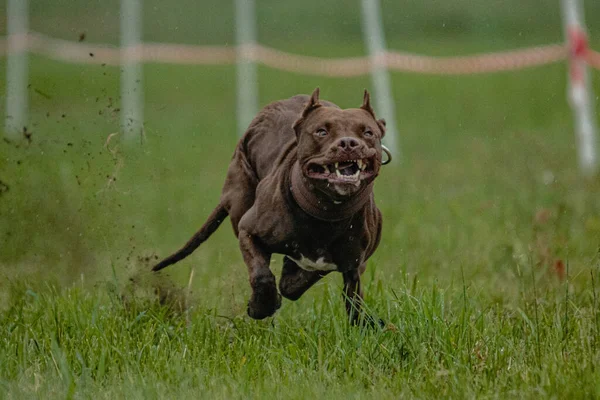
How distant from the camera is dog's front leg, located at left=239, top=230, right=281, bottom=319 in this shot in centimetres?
496

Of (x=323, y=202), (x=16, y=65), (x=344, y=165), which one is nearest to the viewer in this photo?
(x=344, y=165)

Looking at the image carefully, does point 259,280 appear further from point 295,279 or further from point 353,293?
point 353,293

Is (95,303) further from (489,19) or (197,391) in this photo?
(489,19)

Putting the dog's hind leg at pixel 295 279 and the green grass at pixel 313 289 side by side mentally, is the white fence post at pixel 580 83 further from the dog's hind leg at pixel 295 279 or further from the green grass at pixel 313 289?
the dog's hind leg at pixel 295 279

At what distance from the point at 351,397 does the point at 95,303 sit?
176 centimetres

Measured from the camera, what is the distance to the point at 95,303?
5363mm

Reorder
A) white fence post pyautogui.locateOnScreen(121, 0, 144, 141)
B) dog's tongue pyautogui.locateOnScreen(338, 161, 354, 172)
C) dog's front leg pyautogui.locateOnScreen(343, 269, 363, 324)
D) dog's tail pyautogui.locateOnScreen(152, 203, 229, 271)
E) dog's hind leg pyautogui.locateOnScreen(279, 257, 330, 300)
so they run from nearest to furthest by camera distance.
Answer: dog's tongue pyautogui.locateOnScreen(338, 161, 354, 172)
dog's front leg pyautogui.locateOnScreen(343, 269, 363, 324)
dog's hind leg pyautogui.locateOnScreen(279, 257, 330, 300)
dog's tail pyautogui.locateOnScreen(152, 203, 229, 271)
white fence post pyautogui.locateOnScreen(121, 0, 144, 141)

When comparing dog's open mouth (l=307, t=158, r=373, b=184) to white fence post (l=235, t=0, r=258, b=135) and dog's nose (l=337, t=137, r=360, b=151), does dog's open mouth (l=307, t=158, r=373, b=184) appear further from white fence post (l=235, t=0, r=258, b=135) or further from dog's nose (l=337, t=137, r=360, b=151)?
white fence post (l=235, t=0, r=258, b=135)

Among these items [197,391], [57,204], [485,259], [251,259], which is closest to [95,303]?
[251,259]

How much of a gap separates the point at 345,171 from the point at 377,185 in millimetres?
6453

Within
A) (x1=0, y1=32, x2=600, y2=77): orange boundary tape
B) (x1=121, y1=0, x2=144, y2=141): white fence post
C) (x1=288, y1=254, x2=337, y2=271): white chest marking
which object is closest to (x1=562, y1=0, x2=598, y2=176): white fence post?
(x1=0, y1=32, x2=600, y2=77): orange boundary tape

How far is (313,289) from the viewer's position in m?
6.36

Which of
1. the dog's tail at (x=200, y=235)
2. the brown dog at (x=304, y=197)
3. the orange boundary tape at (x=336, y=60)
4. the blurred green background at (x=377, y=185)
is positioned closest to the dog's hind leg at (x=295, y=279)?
the brown dog at (x=304, y=197)

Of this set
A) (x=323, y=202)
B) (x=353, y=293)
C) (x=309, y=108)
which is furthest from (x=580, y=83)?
(x=323, y=202)
